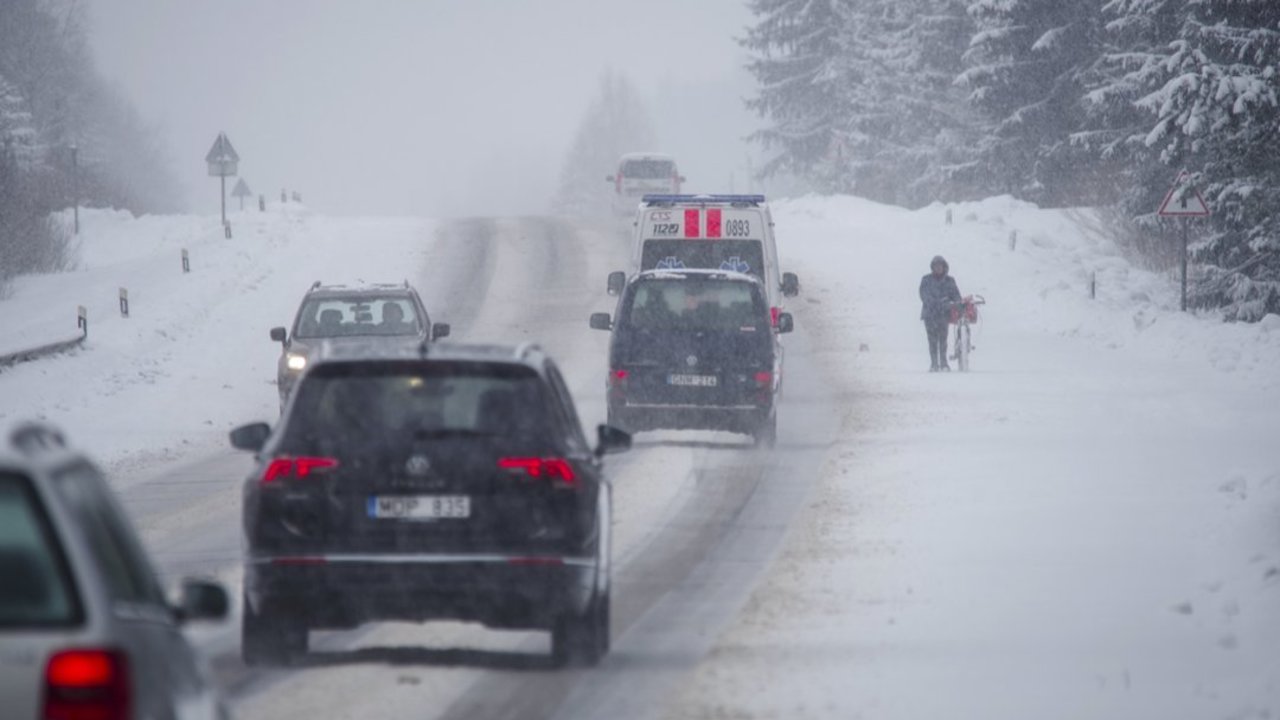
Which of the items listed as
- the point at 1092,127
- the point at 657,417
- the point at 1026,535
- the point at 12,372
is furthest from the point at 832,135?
the point at 1026,535

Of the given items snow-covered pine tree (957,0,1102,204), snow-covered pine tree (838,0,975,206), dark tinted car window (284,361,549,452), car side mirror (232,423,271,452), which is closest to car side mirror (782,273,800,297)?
car side mirror (232,423,271,452)

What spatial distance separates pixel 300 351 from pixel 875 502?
28.2 ft

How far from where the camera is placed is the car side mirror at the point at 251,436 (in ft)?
36.1

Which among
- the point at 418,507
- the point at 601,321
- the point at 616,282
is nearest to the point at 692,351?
the point at 601,321

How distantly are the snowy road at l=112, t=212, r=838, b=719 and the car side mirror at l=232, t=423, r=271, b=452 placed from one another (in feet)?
3.61

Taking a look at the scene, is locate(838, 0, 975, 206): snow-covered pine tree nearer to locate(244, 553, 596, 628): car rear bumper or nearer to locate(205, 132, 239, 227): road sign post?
locate(205, 132, 239, 227): road sign post

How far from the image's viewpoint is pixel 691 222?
86.4 ft

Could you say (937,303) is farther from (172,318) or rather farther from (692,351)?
(172,318)

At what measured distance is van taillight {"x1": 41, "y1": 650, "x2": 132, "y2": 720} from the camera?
4859mm

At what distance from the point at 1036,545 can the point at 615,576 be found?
3.13 m

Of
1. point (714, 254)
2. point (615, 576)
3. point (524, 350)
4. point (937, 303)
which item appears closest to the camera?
point (524, 350)

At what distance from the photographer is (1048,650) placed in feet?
35.2

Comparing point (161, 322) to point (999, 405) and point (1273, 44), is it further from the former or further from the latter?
point (1273, 44)

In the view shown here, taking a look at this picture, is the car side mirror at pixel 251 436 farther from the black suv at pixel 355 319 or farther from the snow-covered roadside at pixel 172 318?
the black suv at pixel 355 319
